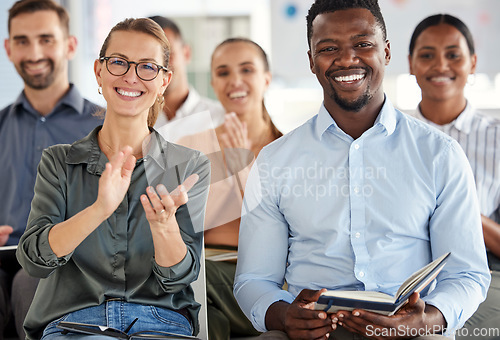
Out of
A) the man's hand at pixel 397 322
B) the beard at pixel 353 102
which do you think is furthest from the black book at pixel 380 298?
the beard at pixel 353 102

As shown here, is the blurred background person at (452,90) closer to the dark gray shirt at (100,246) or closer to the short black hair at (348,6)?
the short black hair at (348,6)

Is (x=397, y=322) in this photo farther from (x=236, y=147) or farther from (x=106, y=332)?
(x=236, y=147)

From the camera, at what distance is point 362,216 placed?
1710 mm

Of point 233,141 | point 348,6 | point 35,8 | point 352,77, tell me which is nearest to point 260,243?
point 352,77

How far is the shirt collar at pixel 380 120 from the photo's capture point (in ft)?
5.77

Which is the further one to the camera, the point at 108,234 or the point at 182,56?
the point at 182,56

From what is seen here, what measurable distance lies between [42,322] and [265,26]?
11.7ft

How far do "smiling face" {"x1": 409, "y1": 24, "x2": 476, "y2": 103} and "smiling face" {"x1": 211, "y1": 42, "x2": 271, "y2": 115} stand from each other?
0.76 meters

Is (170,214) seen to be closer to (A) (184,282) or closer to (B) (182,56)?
(A) (184,282)

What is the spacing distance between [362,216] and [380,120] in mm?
292

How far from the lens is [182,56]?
3268 millimetres

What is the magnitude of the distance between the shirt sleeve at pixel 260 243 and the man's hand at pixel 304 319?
0.13m

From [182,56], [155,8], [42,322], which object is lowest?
[42,322]

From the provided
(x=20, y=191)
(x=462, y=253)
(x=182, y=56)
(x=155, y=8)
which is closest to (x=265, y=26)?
(x=155, y=8)
